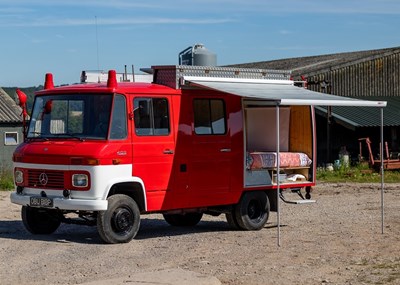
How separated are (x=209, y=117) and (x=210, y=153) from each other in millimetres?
628

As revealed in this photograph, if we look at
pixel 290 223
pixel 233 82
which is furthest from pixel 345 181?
pixel 233 82

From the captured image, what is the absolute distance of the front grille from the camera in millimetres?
14188

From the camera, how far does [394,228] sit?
16375mm

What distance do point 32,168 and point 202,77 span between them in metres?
3.29

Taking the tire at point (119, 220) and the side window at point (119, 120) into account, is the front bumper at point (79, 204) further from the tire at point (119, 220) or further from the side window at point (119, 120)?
the side window at point (119, 120)

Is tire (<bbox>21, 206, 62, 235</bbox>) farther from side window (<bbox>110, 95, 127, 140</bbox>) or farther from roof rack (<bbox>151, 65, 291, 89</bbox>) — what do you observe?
roof rack (<bbox>151, 65, 291, 89</bbox>)

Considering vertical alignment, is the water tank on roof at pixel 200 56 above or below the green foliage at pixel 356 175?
above

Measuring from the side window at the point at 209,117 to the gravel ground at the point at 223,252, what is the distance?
5.99ft

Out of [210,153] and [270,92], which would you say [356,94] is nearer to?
[270,92]

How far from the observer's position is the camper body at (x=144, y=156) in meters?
14.0

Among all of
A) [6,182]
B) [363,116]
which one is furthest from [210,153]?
[363,116]

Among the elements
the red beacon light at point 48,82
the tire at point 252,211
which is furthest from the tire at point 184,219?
the red beacon light at point 48,82

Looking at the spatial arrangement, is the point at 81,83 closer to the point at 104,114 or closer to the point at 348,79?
the point at 104,114

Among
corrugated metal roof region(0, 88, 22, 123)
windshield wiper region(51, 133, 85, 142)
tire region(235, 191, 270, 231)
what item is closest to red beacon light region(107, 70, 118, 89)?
windshield wiper region(51, 133, 85, 142)
